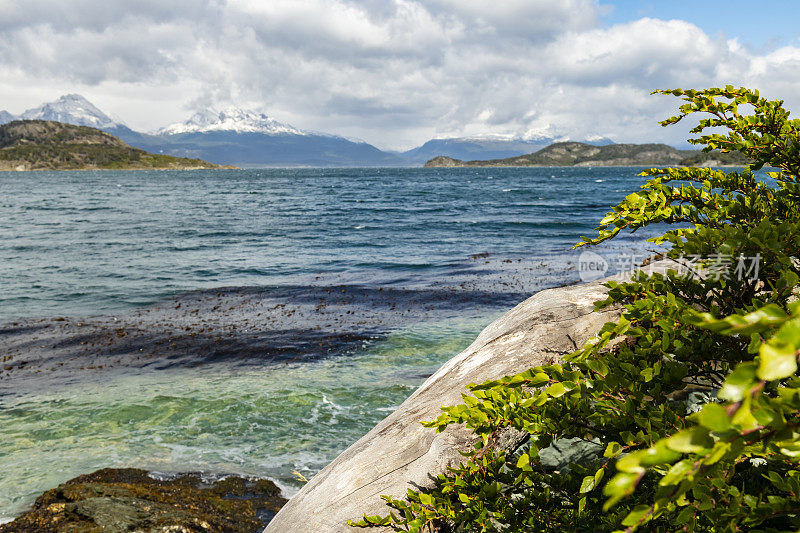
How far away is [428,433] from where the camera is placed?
10.7ft

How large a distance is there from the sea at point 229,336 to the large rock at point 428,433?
3.56 ft

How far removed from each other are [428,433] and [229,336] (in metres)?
9.52

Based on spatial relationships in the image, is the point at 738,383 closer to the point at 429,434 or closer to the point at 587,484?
the point at 587,484

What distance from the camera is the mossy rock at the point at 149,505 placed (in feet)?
14.6

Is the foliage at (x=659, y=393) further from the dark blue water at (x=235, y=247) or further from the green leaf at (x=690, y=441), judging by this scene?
the dark blue water at (x=235, y=247)

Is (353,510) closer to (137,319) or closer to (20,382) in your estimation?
(20,382)

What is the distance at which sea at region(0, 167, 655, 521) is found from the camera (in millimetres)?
6938

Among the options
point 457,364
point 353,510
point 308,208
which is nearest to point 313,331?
point 457,364

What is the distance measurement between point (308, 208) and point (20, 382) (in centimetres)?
3855

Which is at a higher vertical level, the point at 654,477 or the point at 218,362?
the point at 654,477

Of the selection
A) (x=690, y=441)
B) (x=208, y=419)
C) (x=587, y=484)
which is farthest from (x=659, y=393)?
(x=208, y=419)

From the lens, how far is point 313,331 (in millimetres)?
11992

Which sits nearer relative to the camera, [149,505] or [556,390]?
[556,390]

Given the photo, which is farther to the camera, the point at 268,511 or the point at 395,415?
the point at 268,511
